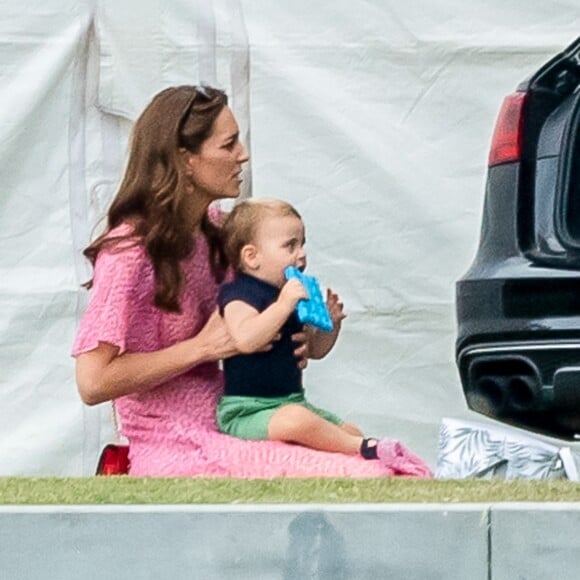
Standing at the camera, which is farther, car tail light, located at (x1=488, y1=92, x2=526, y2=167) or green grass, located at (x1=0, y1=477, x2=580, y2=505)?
car tail light, located at (x1=488, y1=92, x2=526, y2=167)

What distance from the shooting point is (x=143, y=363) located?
510 centimetres

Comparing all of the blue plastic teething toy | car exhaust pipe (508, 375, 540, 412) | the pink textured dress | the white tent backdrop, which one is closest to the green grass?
car exhaust pipe (508, 375, 540, 412)

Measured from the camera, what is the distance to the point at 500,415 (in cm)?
492

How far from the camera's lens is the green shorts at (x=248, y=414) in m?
5.14

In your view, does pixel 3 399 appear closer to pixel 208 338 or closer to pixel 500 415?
pixel 208 338

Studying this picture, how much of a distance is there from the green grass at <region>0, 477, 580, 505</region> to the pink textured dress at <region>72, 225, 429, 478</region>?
602 millimetres

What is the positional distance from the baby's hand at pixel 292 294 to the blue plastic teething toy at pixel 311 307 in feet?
0.06

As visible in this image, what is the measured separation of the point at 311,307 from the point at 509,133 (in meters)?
0.64

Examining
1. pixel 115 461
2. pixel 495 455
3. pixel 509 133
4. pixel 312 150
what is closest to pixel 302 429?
pixel 115 461

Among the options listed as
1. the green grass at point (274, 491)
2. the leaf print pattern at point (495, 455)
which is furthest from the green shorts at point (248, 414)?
the green grass at point (274, 491)

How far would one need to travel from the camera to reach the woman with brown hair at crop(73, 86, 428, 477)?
5.11 meters

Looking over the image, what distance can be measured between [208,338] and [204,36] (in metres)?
1.71

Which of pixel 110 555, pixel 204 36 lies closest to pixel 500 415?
pixel 110 555

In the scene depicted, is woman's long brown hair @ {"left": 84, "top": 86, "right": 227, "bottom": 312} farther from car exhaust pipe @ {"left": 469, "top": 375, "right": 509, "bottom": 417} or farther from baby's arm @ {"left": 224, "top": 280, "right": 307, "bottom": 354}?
car exhaust pipe @ {"left": 469, "top": 375, "right": 509, "bottom": 417}
